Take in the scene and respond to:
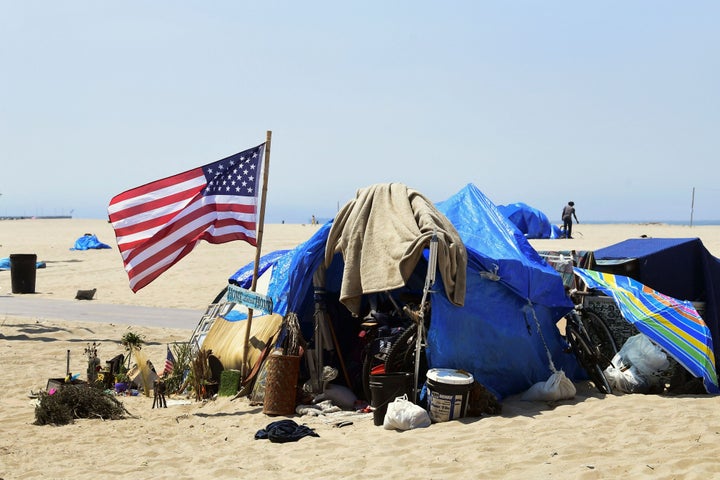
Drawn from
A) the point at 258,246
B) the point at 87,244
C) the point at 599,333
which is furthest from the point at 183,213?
the point at 87,244

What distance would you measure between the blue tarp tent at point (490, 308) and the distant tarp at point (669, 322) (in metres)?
0.61

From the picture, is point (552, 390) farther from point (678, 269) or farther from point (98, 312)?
point (98, 312)

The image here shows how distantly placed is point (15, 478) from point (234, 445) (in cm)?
186

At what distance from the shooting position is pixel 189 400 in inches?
384

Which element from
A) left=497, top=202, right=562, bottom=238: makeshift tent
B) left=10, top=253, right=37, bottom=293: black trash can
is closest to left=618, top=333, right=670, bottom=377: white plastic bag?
left=10, top=253, right=37, bottom=293: black trash can

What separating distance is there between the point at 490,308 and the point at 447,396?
55.2 inches

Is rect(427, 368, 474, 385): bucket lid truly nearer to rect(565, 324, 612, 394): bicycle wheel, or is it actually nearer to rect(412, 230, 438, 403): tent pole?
rect(412, 230, 438, 403): tent pole

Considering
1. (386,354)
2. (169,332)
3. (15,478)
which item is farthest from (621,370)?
(169,332)

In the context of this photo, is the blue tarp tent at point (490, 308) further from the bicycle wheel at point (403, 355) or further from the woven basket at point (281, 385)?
the woven basket at point (281, 385)

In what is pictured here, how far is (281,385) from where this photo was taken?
862cm

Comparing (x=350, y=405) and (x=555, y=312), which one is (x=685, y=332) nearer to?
(x=555, y=312)

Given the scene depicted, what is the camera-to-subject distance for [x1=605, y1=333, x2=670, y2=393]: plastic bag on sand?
27.8 ft

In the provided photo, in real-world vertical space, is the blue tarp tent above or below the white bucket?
above

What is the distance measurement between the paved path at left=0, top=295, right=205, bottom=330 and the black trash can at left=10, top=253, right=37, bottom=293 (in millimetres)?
1505
